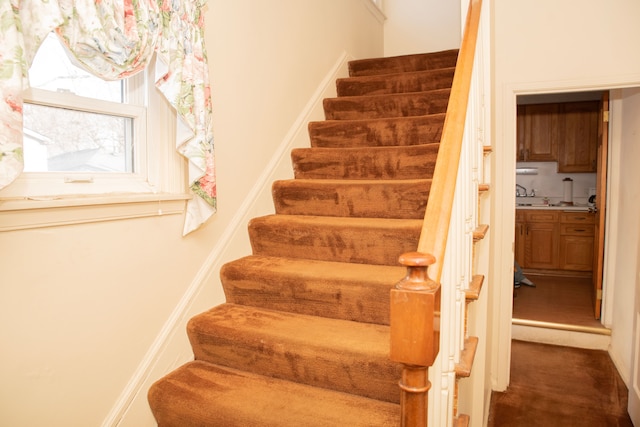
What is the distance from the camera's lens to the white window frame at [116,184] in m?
1.29

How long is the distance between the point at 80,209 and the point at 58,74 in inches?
18.6

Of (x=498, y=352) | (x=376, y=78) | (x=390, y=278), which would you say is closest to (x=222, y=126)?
(x=390, y=278)

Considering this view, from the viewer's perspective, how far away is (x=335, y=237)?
6.93 feet

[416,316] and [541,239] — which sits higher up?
[416,316]

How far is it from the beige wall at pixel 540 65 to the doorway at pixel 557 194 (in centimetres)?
194

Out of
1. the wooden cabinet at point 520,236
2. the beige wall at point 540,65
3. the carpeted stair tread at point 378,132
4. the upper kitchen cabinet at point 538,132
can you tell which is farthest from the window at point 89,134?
the upper kitchen cabinet at point 538,132

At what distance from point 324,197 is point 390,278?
76 cm

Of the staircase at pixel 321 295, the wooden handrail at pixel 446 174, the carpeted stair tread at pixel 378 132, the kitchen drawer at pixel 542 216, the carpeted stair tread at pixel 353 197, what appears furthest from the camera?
the kitchen drawer at pixel 542 216

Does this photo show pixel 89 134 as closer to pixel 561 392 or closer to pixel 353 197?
pixel 353 197

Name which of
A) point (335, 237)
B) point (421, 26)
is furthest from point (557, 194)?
point (335, 237)

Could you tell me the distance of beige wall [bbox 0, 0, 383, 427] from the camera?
127 centimetres

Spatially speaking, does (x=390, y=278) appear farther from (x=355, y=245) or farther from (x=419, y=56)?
(x=419, y=56)

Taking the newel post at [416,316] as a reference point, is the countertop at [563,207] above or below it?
above

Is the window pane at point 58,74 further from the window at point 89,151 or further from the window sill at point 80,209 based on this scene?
the window sill at point 80,209
